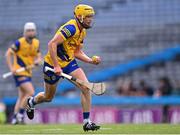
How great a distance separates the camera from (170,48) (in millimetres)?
25234

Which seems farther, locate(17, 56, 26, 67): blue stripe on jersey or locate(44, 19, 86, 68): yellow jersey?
locate(17, 56, 26, 67): blue stripe on jersey

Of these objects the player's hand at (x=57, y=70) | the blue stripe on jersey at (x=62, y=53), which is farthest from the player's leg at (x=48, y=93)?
the player's hand at (x=57, y=70)

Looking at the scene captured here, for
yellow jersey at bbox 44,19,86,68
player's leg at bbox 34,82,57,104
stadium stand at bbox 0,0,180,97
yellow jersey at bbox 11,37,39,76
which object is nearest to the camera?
yellow jersey at bbox 44,19,86,68

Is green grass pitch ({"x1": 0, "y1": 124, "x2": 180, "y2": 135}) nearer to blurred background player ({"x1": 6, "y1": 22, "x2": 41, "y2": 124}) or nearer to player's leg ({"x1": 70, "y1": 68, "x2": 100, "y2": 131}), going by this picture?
player's leg ({"x1": 70, "y1": 68, "x2": 100, "y2": 131})

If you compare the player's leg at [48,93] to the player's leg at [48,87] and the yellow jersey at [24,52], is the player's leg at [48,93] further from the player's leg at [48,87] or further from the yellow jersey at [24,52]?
the yellow jersey at [24,52]

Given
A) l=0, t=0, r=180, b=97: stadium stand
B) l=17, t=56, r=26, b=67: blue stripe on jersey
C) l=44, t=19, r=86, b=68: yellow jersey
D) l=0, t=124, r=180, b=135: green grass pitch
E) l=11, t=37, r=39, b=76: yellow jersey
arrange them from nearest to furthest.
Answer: l=0, t=124, r=180, b=135: green grass pitch < l=44, t=19, r=86, b=68: yellow jersey < l=11, t=37, r=39, b=76: yellow jersey < l=17, t=56, r=26, b=67: blue stripe on jersey < l=0, t=0, r=180, b=97: stadium stand

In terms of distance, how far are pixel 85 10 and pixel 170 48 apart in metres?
12.7

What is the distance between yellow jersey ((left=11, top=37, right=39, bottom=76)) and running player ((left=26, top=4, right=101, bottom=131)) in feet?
16.8

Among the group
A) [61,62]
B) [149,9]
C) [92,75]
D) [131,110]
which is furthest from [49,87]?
[149,9]

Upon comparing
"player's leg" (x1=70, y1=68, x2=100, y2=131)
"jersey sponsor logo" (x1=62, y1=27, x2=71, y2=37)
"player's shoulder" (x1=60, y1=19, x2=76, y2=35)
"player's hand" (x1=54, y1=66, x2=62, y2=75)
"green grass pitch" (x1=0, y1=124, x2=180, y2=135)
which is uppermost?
"player's shoulder" (x1=60, y1=19, x2=76, y2=35)

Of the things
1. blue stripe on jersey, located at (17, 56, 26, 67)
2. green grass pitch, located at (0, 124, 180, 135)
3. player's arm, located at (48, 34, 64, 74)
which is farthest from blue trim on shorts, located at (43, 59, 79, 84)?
blue stripe on jersey, located at (17, 56, 26, 67)

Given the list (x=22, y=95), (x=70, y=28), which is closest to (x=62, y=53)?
(x=70, y=28)

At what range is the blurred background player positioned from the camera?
17.9 metres

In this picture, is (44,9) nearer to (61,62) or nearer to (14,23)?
(14,23)
